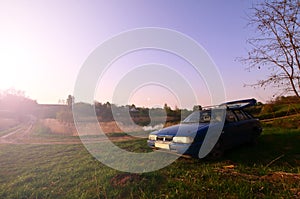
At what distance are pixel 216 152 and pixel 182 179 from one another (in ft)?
5.47

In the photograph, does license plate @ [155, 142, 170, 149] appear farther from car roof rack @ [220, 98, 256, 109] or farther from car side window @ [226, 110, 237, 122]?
car roof rack @ [220, 98, 256, 109]

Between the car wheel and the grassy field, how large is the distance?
0.48 ft

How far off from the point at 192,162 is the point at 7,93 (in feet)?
180

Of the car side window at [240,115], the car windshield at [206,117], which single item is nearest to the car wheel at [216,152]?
the car windshield at [206,117]

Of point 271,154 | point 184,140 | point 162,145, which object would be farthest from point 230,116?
point 162,145

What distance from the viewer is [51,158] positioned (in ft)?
22.7

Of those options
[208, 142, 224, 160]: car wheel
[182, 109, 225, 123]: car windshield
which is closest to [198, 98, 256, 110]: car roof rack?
[182, 109, 225, 123]: car windshield

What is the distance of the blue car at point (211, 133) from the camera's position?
4.59m

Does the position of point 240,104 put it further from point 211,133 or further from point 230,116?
point 211,133

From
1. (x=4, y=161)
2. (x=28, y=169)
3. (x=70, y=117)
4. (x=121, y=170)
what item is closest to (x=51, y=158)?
(x=28, y=169)

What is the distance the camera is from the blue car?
459cm

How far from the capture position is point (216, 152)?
4.93 m

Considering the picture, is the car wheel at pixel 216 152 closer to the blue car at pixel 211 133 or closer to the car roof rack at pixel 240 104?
the blue car at pixel 211 133

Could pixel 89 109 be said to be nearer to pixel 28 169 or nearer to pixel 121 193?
pixel 28 169
